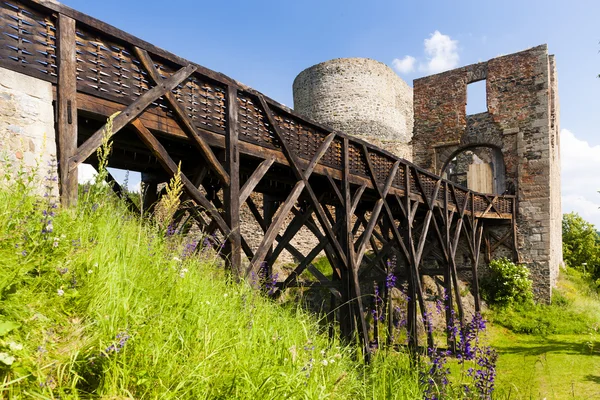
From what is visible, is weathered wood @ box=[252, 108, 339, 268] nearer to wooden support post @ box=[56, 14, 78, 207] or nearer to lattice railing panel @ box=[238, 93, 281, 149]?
lattice railing panel @ box=[238, 93, 281, 149]

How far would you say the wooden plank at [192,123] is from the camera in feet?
11.5

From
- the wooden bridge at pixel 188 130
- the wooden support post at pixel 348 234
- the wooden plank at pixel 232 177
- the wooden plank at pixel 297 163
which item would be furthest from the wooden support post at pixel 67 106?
the wooden support post at pixel 348 234

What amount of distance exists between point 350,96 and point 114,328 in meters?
24.7

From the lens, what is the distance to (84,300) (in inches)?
73.0

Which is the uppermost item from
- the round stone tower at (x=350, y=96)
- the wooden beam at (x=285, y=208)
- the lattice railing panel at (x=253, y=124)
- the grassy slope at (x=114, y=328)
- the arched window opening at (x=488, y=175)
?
the round stone tower at (x=350, y=96)

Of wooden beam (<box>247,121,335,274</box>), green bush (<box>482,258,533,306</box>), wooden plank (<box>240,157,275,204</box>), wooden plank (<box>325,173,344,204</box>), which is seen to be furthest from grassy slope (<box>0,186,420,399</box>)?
green bush (<box>482,258,533,306</box>)

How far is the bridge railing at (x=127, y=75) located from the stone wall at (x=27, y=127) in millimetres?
115

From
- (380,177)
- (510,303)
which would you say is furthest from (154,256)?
(510,303)

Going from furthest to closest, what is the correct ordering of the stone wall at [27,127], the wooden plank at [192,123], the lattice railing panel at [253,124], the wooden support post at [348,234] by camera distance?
1. the wooden support post at [348,234]
2. the lattice railing panel at [253,124]
3. the wooden plank at [192,123]
4. the stone wall at [27,127]

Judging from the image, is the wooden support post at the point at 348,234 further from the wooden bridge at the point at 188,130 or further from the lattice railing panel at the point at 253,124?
the lattice railing panel at the point at 253,124

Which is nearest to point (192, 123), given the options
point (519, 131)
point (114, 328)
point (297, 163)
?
point (297, 163)

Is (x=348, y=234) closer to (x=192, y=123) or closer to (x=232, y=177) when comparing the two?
(x=232, y=177)

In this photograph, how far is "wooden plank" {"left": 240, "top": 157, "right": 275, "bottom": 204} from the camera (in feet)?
14.0

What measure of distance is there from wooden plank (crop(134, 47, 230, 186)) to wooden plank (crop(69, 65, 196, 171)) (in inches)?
3.1
